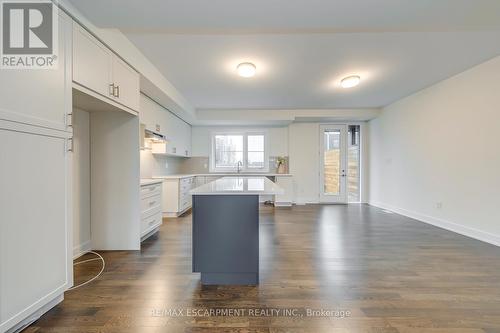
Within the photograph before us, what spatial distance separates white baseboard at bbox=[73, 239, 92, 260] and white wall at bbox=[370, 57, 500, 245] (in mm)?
5394

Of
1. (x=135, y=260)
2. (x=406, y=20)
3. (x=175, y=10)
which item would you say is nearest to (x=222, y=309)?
(x=135, y=260)

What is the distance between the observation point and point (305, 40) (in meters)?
2.62

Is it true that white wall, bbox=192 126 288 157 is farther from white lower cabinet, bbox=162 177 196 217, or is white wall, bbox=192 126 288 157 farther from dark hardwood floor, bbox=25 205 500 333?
dark hardwood floor, bbox=25 205 500 333

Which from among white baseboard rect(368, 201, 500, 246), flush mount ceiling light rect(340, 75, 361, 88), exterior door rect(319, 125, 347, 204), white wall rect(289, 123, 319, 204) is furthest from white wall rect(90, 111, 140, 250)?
exterior door rect(319, 125, 347, 204)

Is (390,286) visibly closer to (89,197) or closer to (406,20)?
(406,20)

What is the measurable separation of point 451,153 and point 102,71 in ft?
17.0

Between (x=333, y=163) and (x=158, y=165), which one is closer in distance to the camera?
(x=158, y=165)

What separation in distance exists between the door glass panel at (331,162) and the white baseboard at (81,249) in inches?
223

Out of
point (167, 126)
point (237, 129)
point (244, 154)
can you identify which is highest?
point (237, 129)

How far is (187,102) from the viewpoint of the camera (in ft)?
16.4

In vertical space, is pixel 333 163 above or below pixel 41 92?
below

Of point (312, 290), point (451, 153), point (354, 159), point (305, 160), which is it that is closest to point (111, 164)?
point (312, 290)

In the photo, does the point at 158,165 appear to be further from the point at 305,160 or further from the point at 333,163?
the point at 333,163

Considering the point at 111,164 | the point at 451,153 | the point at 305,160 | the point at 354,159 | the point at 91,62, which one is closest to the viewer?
the point at 91,62
